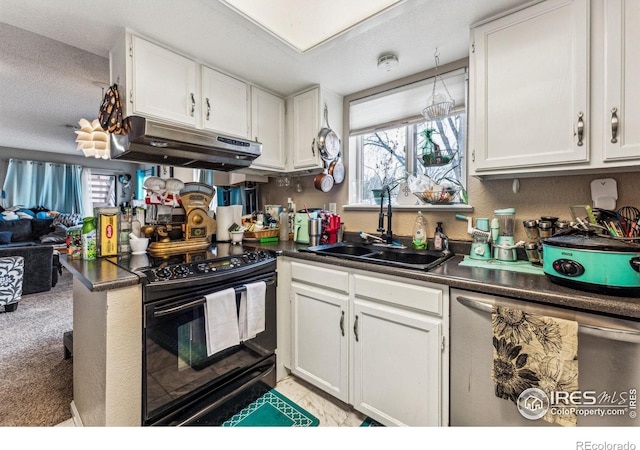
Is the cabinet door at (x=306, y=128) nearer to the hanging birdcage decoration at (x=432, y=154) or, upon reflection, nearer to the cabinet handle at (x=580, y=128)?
the hanging birdcage decoration at (x=432, y=154)

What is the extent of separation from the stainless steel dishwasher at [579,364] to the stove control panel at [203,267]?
1.11 m

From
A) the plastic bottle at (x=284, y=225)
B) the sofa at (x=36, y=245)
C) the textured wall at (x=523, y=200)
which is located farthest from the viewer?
the sofa at (x=36, y=245)

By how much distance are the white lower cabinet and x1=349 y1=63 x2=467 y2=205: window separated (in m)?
0.83

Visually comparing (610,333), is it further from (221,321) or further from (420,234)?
(221,321)

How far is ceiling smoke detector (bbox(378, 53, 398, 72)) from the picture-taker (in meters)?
1.81

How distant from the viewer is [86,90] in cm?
302

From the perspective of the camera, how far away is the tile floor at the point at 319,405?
1.56m

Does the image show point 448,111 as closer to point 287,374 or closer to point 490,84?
point 490,84

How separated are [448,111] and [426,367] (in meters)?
1.48

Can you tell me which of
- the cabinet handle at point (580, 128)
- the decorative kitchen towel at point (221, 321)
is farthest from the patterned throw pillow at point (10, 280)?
the cabinet handle at point (580, 128)

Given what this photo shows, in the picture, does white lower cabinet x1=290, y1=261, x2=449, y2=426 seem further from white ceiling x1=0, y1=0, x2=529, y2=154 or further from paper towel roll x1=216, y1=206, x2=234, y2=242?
white ceiling x1=0, y1=0, x2=529, y2=154

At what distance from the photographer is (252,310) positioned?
164 cm

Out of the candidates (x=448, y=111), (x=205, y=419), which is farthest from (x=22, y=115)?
(x=448, y=111)

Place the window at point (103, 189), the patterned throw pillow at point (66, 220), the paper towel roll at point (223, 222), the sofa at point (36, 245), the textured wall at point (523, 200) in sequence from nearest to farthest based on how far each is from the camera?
the textured wall at point (523, 200) → the paper towel roll at point (223, 222) → the sofa at point (36, 245) → the patterned throw pillow at point (66, 220) → the window at point (103, 189)
